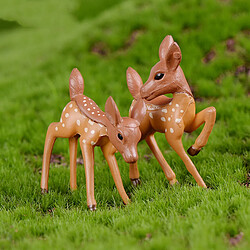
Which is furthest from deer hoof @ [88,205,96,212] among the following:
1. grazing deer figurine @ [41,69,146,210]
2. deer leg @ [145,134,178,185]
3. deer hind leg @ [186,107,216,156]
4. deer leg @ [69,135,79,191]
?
deer hind leg @ [186,107,216,156]

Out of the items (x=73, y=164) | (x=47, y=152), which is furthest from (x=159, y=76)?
(x=47, y=152)

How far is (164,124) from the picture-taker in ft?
11.4

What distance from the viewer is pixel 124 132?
3.11 metres

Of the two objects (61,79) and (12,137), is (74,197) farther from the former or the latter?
(61,79)

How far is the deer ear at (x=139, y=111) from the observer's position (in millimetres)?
3236

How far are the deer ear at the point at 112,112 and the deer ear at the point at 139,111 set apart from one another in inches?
7.0

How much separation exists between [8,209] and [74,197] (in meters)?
0.70

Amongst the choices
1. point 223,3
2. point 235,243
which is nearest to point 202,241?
point 235,243

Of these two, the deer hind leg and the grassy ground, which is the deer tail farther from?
the deer hind leg

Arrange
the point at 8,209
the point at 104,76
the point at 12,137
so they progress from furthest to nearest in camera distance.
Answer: the point at 104,76 → the point at 12,137 → the point at 8,209

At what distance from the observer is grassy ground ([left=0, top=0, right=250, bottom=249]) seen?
2.76 m

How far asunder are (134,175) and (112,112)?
1043mm

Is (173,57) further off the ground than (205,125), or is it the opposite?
(173,57)

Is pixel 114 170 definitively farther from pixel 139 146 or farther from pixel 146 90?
pixel 139 146
